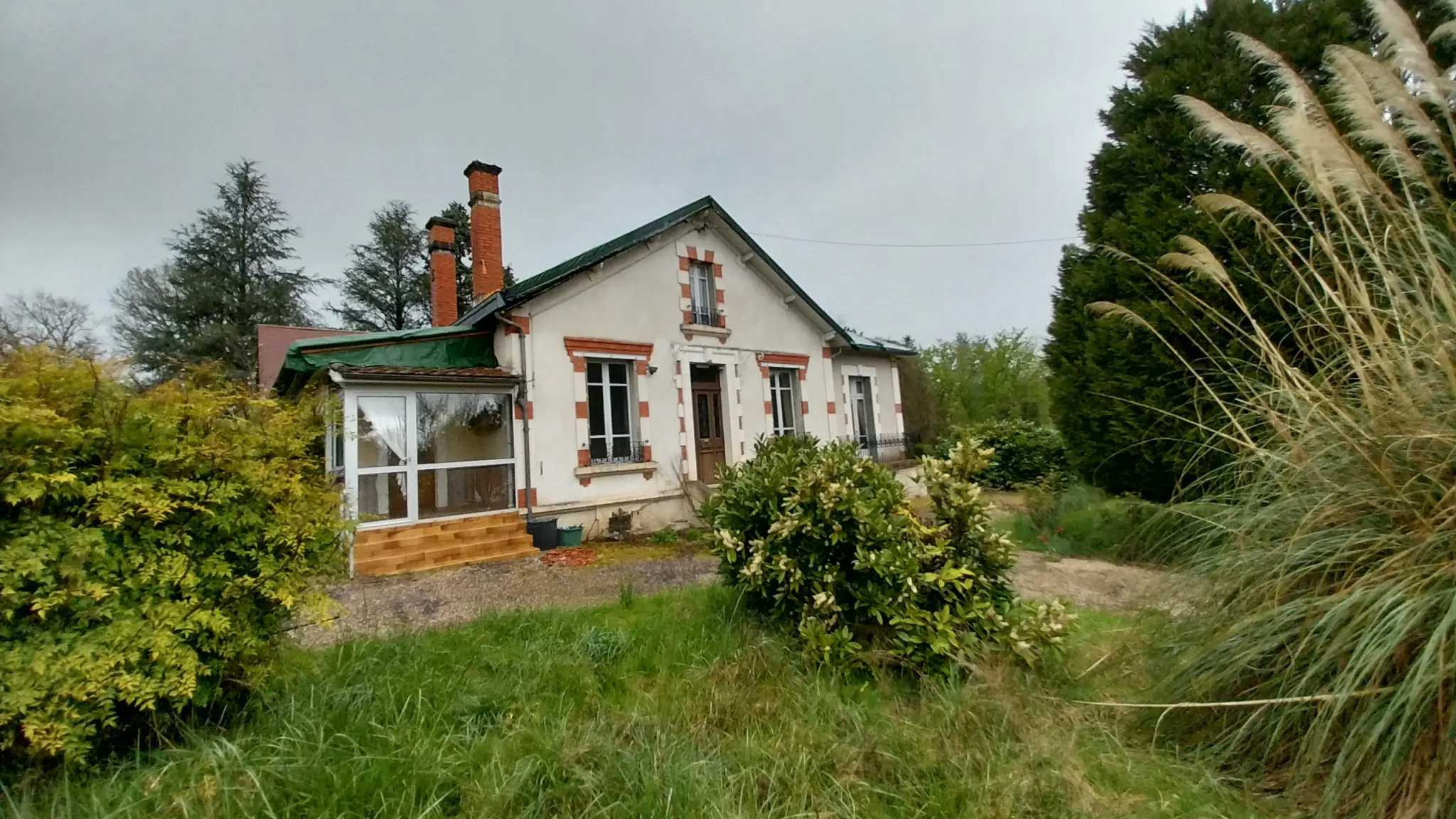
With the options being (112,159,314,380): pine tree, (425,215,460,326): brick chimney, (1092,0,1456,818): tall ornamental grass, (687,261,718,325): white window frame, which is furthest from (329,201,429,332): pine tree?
(1092,0,1456,818): tall ornamental grass

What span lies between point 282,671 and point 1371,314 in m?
4.96

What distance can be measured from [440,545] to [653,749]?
6.67m

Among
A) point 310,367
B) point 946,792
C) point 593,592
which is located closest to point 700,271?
point 310,367

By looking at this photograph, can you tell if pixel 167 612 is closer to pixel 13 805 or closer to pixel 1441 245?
pixel 13 805

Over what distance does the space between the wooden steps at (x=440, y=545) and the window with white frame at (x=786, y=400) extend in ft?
18.7

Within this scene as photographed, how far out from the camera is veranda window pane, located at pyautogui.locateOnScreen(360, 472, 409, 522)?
25.9ft

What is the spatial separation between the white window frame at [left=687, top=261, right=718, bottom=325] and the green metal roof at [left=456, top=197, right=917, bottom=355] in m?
0.93

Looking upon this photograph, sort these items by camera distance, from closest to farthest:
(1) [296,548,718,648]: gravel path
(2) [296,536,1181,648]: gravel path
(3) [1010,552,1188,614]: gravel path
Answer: (1) [296,548,718,648]: gravel path < (2) [296,536,1181,648]: gravel path < (3) [1010,552,1188,614]: gravel path

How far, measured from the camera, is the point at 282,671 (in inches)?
109

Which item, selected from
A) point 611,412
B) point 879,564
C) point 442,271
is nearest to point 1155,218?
point 879,564

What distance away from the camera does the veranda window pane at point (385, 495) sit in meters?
7.90

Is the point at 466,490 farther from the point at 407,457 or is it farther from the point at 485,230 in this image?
the point at 485,230

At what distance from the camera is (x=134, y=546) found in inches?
86.1

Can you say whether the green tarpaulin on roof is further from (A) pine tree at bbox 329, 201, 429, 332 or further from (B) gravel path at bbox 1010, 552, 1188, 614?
(A) pine tree at bbox 329, 201, 429, 332
